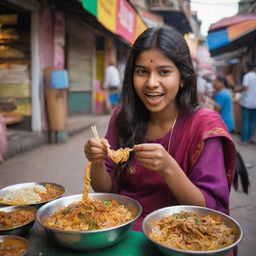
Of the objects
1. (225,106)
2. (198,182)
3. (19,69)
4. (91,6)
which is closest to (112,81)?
(19,69)

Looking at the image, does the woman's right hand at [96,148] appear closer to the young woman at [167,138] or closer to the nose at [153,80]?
the young woman at [167,138]

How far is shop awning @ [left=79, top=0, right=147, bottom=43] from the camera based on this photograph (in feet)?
19.3

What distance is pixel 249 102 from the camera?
26.6 feet

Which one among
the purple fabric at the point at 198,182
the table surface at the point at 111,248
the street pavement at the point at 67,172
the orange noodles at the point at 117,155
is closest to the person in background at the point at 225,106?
the street pavement at the point at 67,172

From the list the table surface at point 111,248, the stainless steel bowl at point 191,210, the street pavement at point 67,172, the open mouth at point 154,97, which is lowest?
the street pavement at point 67,172

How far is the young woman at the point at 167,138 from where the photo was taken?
1694 mm

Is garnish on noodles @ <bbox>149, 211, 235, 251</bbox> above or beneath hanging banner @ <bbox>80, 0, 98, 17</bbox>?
beneath

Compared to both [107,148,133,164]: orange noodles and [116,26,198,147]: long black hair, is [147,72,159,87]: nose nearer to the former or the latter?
[116,26,198,147]: long black hair

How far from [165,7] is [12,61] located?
12.0m

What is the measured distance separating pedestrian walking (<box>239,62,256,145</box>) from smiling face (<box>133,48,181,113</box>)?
22.5ft

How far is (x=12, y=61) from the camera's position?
6789mm

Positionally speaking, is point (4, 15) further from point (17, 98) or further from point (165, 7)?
point (165, 7)

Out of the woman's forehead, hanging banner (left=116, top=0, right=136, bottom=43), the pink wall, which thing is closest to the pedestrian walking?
hanging banner (left=116, top=0, right=136, bottom=43)

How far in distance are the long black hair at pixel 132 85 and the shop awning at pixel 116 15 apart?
3637 mm
